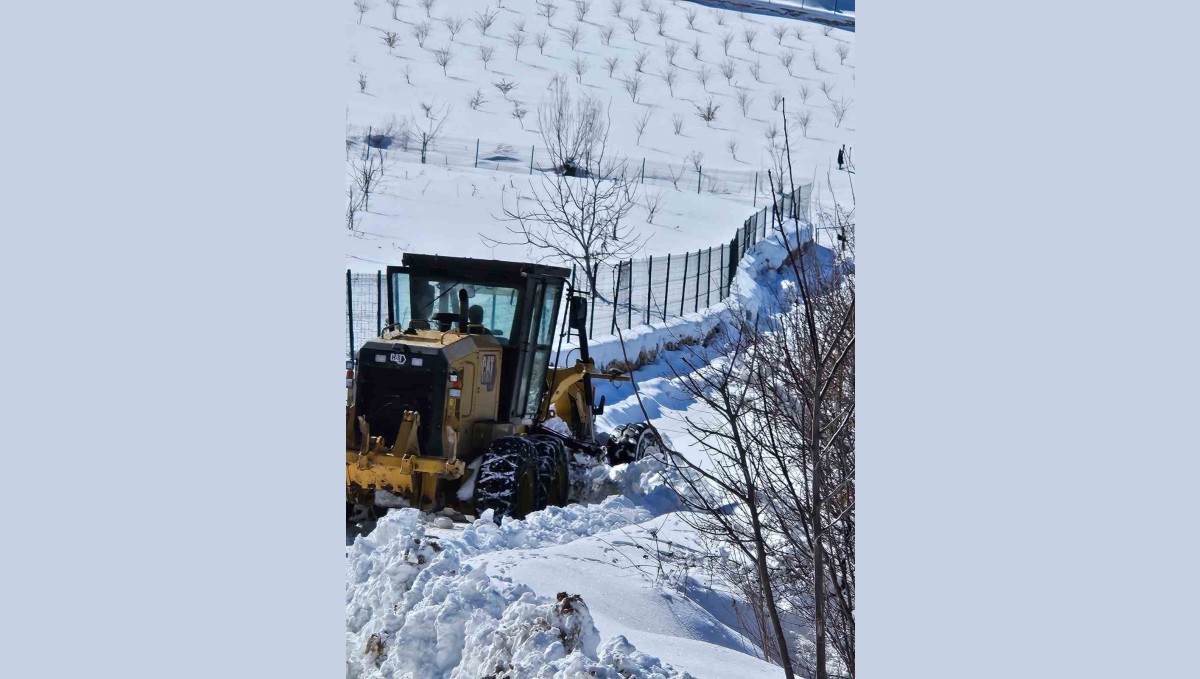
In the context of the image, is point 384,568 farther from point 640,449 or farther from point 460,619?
point 640,449

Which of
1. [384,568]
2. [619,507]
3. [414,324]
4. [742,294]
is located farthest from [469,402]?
[384,568]

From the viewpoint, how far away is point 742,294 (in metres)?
8.37

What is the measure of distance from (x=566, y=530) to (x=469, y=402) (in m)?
1.61

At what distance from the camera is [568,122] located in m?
7.24

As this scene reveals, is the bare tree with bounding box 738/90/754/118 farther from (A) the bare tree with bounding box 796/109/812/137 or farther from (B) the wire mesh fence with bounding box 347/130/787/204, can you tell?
(A) the bare tree with bounding box 796/109/812/137

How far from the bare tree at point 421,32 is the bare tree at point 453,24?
0.13m

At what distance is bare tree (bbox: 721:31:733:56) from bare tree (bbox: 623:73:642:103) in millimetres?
512

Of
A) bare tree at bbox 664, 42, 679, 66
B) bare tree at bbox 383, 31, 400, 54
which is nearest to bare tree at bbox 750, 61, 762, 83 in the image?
bare tree at bbox 664, 42, 679, 66

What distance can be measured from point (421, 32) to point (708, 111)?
1.43m

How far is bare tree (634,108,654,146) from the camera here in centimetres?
698

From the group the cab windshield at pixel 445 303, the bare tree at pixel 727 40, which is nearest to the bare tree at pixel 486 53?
the bare tree at pixel 727 40

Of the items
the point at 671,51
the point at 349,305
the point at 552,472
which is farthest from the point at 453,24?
the point at 552,472

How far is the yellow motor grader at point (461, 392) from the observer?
26.9ft

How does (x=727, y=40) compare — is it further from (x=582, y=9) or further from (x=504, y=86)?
(x=504, y=86)
